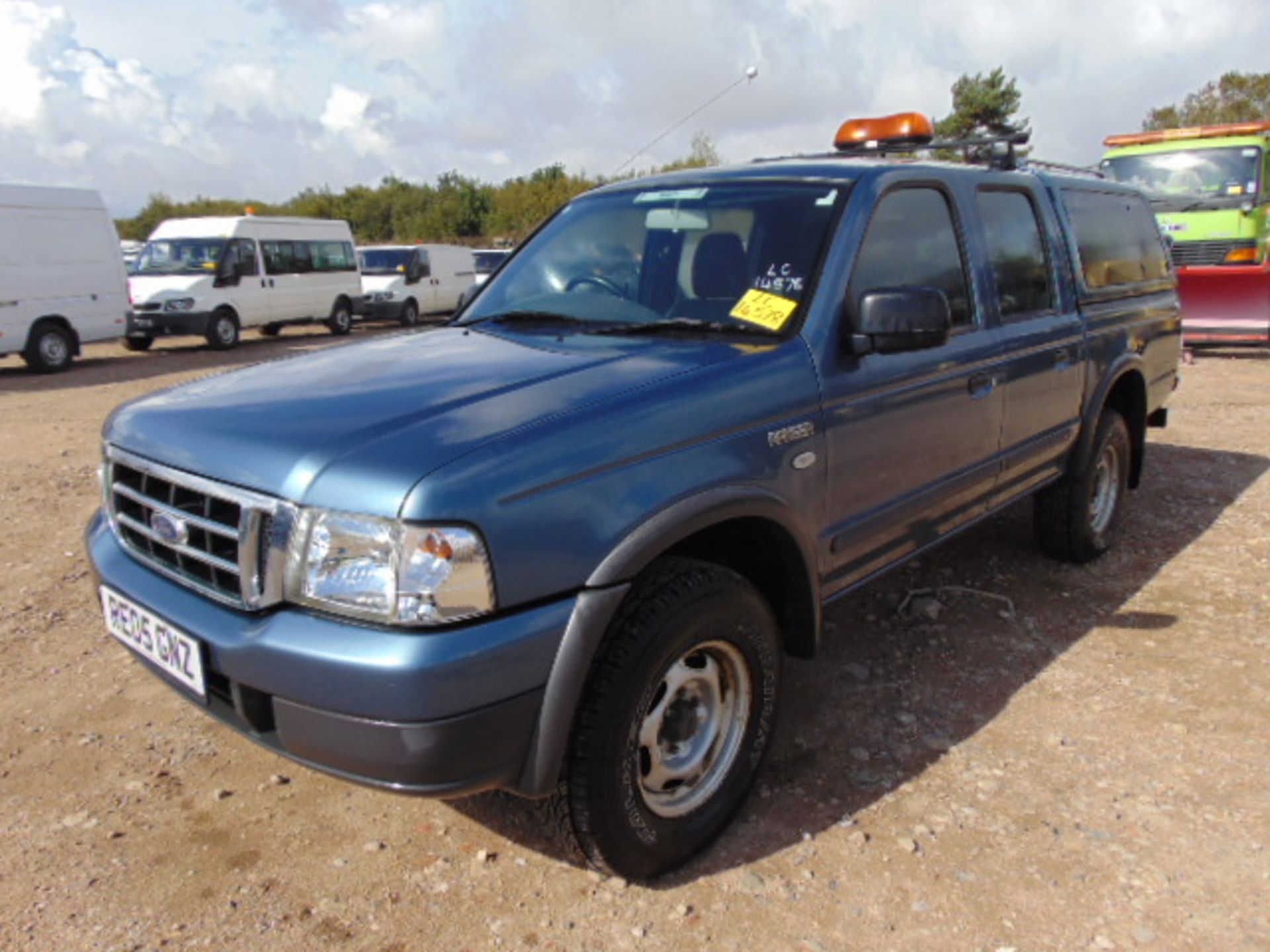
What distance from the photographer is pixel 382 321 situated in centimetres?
2130

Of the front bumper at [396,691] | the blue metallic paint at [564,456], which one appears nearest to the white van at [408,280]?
the blue metallic paint at [564,456]

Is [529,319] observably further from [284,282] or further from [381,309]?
[381,309]

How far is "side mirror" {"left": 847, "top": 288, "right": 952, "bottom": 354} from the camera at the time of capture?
8.54 ft

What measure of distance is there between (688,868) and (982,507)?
75.4 inches

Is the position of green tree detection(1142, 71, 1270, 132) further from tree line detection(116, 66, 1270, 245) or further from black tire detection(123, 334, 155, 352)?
black tire detection(123, 334, 155, 352)

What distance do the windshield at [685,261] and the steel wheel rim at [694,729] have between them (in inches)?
38.9

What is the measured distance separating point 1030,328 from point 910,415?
1.03 metres

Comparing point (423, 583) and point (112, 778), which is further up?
point (423, 583)

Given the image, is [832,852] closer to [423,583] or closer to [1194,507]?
[423,583]

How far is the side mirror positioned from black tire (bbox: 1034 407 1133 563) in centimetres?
204

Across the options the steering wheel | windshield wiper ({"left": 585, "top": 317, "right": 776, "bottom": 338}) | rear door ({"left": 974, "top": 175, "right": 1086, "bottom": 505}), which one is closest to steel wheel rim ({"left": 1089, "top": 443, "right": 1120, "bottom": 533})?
rear door ({"left": 974, "top": 175, "right": 1086, "bottom": 505})

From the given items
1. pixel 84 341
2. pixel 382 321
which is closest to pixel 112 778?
pixel 84 341

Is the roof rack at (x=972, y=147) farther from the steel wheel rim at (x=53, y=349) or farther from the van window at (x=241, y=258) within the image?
the van window at (x=241, y=258)

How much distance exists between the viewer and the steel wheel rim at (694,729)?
92.7 inches
